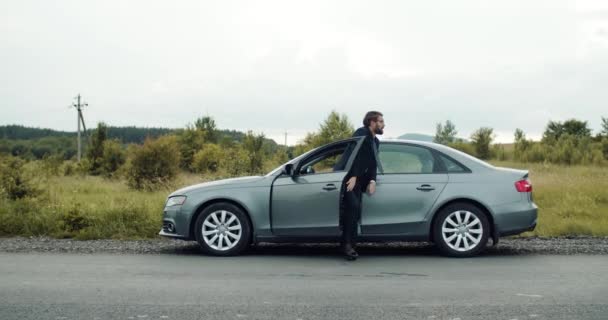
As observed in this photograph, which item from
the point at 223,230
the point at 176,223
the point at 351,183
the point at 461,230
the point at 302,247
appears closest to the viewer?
the point at 351,183

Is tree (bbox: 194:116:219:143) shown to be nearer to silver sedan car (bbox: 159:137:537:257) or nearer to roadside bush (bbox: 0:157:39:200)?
roadside bush (bbox: 0:157:39:200)

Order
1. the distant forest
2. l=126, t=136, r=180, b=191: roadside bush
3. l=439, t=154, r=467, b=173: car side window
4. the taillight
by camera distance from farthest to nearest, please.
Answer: the distant forest → l=126, t=136, r=180, b=191: roadside bush → l=439, t=154, r=467, b=173: car side window → the taillight

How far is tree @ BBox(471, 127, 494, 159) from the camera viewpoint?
6125 centimetres

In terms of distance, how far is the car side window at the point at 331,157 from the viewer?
928cm

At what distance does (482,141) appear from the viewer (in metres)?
61.2

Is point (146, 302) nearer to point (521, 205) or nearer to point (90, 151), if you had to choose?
point (521, 205)

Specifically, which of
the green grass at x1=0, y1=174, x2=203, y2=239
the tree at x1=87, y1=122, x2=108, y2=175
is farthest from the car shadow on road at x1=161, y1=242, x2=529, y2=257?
the tree at x1=87, y1=122, x2=108, y2=175

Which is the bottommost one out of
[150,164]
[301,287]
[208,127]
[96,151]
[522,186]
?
[301,287]

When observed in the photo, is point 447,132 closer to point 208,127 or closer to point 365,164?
point 208,127

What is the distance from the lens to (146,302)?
19.9ft

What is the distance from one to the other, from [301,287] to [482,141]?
186 feet

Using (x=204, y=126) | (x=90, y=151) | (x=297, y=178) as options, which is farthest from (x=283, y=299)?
(x=204, y=126)

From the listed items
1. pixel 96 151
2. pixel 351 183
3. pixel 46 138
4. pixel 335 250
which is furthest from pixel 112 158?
pixel 46 138

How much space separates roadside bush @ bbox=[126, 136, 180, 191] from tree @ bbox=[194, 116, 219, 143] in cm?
3174
